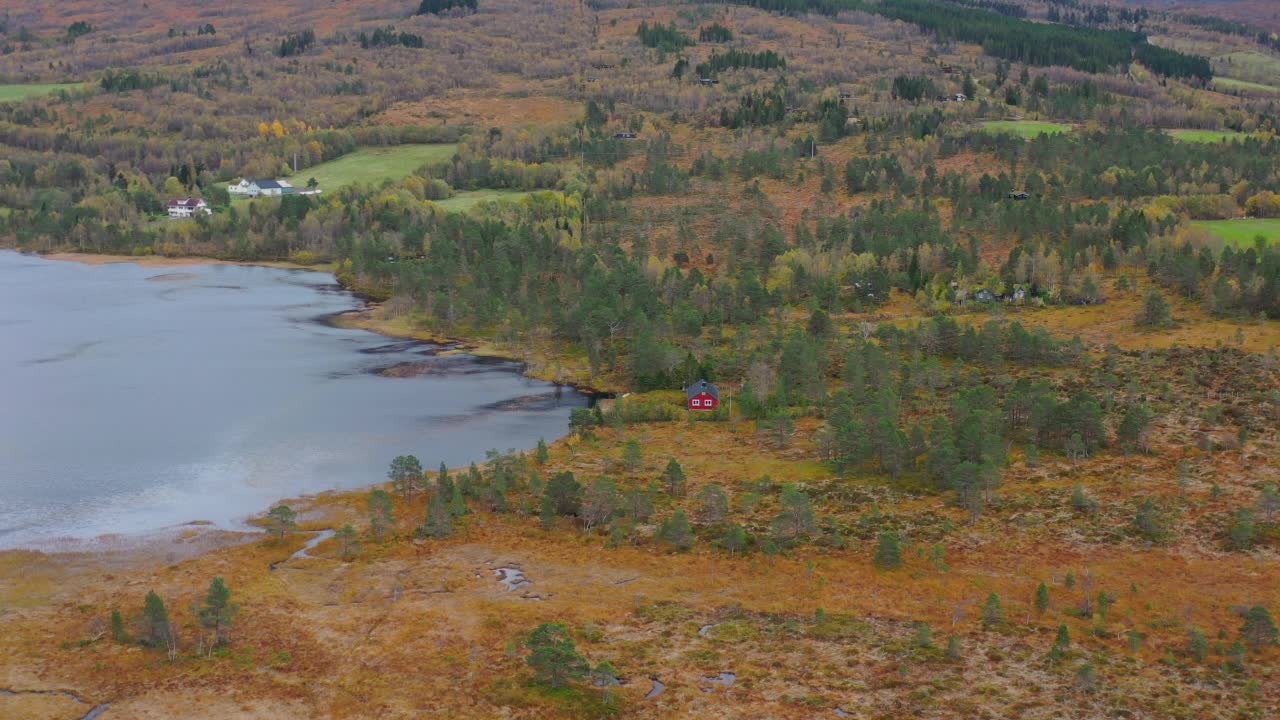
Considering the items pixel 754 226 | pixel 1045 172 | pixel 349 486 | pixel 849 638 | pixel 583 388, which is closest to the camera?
pixel 849 638

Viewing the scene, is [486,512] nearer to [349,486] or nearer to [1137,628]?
[349,486]

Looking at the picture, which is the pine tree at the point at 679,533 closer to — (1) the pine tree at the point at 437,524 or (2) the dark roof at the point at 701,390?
(1) the pine tree at the point at 437,524

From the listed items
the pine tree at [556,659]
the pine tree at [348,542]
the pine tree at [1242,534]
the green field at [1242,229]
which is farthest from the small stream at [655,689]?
the green field at [1242,229]

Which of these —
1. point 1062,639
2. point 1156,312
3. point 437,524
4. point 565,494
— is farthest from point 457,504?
point 1156,312

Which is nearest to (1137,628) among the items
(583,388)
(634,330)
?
(583,388)

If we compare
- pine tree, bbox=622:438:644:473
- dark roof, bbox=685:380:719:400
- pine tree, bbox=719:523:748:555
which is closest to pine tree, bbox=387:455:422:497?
pine tree, bbox=622:438:644:473

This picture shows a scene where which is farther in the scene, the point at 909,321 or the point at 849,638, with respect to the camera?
the point at 909,321
